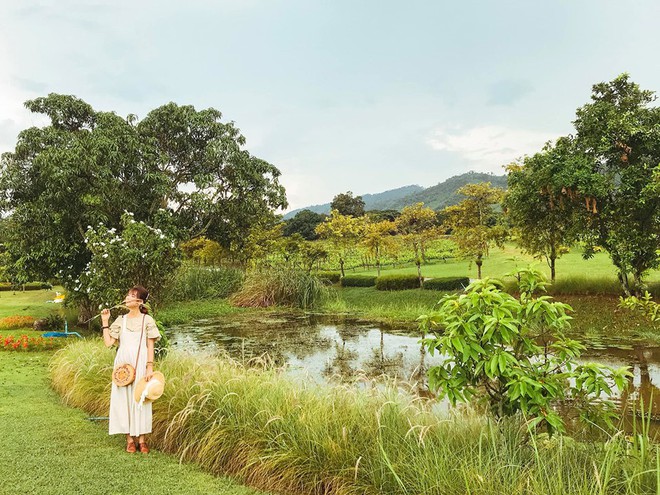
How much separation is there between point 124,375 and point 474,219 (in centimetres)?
1506

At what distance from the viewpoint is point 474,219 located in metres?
17.0

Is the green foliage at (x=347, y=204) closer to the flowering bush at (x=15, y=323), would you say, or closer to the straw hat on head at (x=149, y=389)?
the flowering bush at (x=15, y=323)

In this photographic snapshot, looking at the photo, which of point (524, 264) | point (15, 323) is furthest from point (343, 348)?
point (524, 264)

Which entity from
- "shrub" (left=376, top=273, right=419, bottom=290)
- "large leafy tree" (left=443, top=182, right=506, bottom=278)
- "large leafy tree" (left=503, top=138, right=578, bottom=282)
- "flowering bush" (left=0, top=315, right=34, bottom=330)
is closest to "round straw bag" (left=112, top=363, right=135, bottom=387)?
"flowering bush" (left=0, top=315, right=34, bottom=330)

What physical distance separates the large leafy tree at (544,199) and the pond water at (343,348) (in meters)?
3.47

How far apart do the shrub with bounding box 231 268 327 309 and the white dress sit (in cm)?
1156

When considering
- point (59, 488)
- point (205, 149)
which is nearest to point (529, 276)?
point (59, 488)

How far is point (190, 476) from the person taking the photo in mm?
3467

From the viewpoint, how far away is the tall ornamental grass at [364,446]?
262 cm

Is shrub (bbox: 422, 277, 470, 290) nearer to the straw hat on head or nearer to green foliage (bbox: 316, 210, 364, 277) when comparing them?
green foliage (bbox: 316, 210, 364, 277)

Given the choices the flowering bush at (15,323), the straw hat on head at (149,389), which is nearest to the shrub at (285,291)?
the flowering bush at (15,323)

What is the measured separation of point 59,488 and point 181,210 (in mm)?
10467

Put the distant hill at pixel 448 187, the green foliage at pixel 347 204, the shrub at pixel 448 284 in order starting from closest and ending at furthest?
the shrub at pixel 448 284 → the green foliage at pixel 347 204 → the distant hill at pixel 448 187

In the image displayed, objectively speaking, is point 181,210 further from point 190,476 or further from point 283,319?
point 190,476
